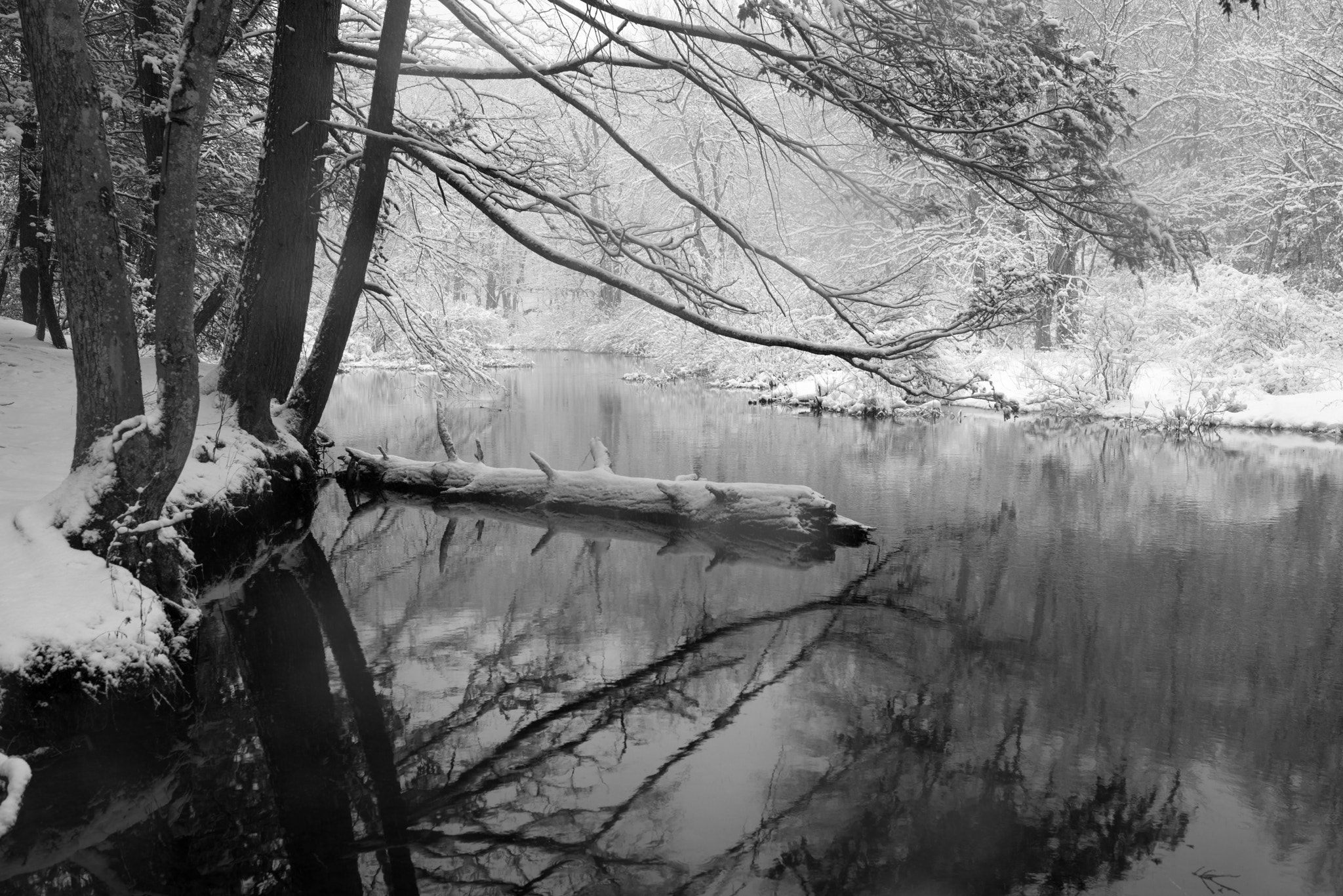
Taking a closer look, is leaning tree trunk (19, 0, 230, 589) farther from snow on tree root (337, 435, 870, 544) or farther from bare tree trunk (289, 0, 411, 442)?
snow on tree root (337, 435, 870, 544)

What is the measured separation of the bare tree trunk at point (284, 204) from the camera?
924cm

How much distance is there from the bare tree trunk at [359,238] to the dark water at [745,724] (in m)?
1.58

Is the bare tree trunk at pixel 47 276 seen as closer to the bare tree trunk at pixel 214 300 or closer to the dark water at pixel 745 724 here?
the bare tree trunk at pixel 214 300

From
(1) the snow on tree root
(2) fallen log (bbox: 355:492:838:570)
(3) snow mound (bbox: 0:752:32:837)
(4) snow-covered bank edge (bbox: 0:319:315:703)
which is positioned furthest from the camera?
(1) the snow on tree root

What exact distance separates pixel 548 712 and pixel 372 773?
1.18 metres

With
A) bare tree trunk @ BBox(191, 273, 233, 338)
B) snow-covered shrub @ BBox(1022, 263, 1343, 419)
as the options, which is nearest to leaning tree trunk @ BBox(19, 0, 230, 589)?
bare tree trunk @ BBox(191, 273, 233, 338)

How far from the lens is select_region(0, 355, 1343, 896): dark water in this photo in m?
4.29

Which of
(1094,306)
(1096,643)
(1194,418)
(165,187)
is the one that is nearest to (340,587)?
(165,187)

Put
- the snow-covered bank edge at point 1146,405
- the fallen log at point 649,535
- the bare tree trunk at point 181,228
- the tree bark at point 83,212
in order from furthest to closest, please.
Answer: the snow-covered bank edge at point 1146,405 < the fallen log at point 649,535 < the bare tree trunk at point 181,228 < the tree bark at point 83,212

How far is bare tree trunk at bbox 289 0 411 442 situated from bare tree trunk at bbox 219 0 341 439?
1.53 feet

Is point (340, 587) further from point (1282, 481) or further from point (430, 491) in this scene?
point (1282, 481)

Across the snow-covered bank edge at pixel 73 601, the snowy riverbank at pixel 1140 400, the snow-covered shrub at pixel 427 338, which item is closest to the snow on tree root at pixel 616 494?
the snow-covered shrub at pixel 427 338

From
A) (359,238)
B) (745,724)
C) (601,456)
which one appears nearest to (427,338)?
(601,456)

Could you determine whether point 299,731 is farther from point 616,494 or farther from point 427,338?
point 427,338
